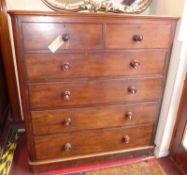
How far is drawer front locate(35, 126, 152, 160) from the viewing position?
1.40m

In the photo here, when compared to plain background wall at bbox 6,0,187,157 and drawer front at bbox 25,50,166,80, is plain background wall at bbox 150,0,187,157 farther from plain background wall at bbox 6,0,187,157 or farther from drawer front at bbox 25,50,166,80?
drawer front at bbox 25,50,166,80

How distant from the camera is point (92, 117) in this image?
1389mm

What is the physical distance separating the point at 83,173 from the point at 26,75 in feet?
2.95

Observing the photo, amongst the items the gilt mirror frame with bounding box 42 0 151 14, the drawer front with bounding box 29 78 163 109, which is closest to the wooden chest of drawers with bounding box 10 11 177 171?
the drawer front with bounding box 29 78 163 109

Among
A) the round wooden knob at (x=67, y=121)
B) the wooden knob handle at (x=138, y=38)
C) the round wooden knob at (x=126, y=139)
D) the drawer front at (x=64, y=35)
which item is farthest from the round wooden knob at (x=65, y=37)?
the round wooden knob at (x=126, y=139)

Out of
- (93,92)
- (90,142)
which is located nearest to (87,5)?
(93,92)

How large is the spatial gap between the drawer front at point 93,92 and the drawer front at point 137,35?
0.82 ft

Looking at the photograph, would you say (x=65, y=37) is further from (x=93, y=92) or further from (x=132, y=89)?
(x=132, y=89)

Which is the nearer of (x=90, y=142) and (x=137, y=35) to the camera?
(x=137, y=35)

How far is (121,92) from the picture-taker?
4.45 feet

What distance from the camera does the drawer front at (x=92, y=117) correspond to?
1312 millimetres

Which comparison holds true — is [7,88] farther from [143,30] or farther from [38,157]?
[143,30]

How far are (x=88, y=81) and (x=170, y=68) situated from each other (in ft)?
2.02

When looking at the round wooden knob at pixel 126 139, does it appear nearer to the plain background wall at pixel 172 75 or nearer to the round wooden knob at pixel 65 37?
the plain background wall at pixel 172 75
